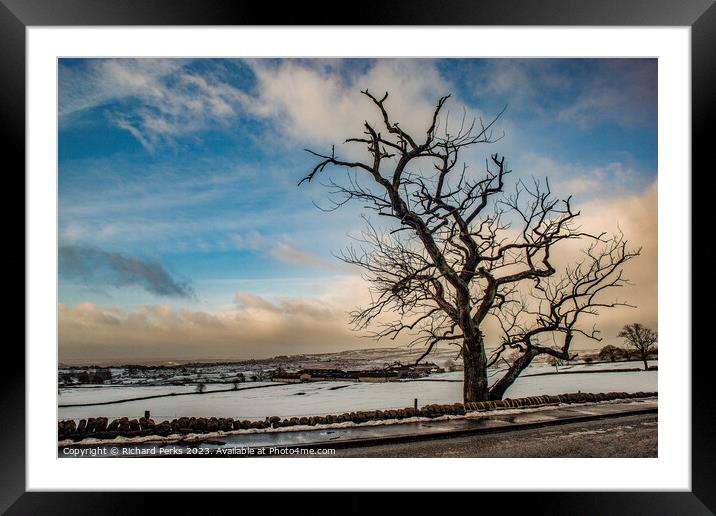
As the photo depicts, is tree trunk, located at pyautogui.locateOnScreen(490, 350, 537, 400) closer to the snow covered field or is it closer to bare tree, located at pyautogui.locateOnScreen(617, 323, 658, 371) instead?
the snow covered field

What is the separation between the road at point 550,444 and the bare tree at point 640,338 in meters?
0.50

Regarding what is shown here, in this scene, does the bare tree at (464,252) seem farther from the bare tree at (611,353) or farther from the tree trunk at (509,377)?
the bare tree at (611,353)

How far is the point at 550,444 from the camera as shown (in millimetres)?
3545

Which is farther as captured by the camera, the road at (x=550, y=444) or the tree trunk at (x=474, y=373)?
the tree trunk at (x=474, y=373)

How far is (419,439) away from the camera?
3502mm

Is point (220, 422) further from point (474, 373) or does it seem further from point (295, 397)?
point (474, 373)

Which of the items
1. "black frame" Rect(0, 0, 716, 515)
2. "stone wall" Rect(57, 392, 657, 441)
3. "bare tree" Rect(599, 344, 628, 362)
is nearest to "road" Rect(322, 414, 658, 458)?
"stone wall" Rect(57, 392, 657, 441)

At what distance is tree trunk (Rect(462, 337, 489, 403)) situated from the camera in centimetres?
371

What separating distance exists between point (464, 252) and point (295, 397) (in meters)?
1.71
